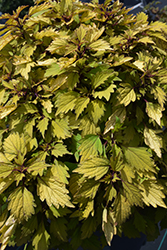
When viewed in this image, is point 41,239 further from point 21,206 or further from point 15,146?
point 15,146

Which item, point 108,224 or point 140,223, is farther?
point 140,223

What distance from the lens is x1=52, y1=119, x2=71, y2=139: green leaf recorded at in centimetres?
69

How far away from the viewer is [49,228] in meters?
0.82

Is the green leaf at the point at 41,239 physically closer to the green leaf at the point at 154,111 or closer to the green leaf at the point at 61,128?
the green leaf at the point at 61,128

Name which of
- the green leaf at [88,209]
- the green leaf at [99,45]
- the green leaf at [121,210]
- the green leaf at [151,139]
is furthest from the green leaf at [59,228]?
the green leaf at [99,45]

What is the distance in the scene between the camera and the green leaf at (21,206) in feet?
2.10

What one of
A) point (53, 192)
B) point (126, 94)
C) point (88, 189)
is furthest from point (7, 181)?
point (126, 94)

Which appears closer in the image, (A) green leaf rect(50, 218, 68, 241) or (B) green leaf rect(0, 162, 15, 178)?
(B) green leaf rect(0, 162, 15, 178)

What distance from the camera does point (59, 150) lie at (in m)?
→ 0.70

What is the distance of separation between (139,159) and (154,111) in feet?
0.59

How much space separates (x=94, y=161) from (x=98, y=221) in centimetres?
28

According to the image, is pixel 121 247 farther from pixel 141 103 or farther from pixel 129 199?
pixel 141 103

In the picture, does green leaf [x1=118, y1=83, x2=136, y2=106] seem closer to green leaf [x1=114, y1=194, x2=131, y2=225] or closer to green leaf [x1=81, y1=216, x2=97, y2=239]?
green leaf [x1=114, y1=194, x2=131, y2=225]

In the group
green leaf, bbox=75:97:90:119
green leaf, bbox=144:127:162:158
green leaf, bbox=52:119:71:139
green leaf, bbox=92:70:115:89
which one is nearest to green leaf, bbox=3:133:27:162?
green leaf, bbox=52:119:71:139
